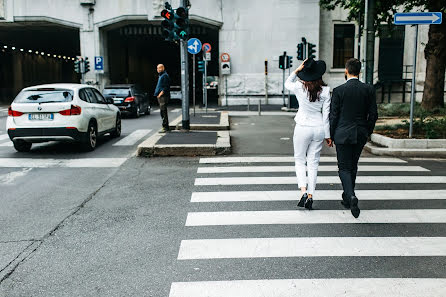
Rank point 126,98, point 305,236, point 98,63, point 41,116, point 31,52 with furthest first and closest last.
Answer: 1. point 31,52
2. point 98,63
3. point 126,98
4. point 41,116
5. point 305,236

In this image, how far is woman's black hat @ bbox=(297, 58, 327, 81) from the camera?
5.67 m

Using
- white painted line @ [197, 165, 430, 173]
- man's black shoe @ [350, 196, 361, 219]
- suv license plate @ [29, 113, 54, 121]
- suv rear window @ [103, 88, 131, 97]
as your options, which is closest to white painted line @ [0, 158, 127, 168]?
suv license plate @ [29, 113, 54, 121]

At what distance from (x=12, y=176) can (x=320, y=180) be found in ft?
18.3

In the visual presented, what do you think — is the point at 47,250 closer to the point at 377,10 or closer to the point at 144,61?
the point at 377,10

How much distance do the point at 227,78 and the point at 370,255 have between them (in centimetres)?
2751

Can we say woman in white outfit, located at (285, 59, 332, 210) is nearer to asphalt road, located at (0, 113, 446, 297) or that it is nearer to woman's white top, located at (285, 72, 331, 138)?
woman's white top, located at (285, 72, 331, 138)

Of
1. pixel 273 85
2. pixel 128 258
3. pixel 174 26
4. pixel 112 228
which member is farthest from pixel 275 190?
pixel 273 85

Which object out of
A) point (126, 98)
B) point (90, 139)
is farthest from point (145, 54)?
point (90, 139)

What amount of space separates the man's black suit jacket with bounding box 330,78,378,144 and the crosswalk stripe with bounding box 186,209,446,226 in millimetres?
954

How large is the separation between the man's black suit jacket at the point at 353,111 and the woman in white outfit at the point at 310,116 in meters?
0.17

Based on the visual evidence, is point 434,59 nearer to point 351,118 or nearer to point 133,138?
point 133,138

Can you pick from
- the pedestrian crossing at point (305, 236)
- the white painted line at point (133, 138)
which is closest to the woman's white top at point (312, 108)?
the pedestrian crossing at point (305, 236)

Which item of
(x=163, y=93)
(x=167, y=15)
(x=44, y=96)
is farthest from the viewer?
(x=163, y=93)

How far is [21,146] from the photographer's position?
435 inches
